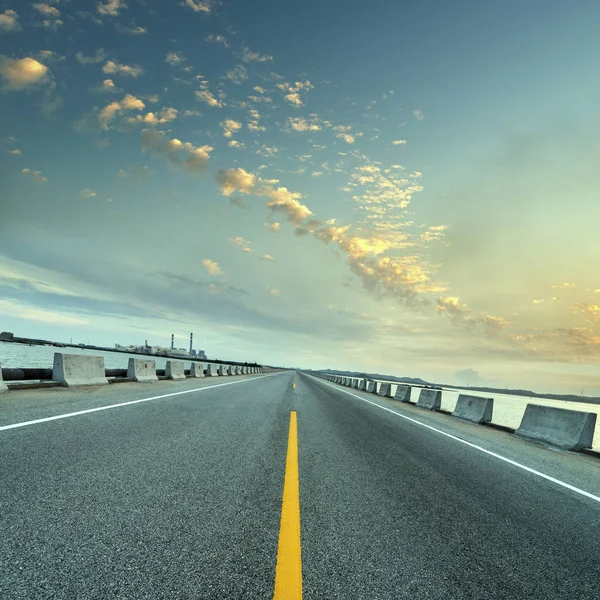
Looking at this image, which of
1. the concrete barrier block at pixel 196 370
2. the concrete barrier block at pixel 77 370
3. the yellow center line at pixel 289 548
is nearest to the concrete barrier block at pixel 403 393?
the concrete barrier block at pixel 196 370

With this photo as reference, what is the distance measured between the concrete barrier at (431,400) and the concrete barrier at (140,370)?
546 inches

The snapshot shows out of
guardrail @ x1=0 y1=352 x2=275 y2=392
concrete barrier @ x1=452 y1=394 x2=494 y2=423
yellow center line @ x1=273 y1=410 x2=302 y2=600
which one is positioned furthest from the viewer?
concrete barrier @ x1=452 y1=394 x2=494 y2=423

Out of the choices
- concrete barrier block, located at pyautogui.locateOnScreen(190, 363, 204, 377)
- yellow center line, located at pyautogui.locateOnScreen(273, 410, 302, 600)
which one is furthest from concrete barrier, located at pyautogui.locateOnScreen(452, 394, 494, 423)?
concrete barrier block, located at pyautogui.locateOnScreen(190, 363, 204, 377)

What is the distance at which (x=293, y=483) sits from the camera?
14.8 ft

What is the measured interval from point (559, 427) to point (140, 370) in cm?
1609

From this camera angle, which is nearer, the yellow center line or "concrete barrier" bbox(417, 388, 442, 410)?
the yellow center line

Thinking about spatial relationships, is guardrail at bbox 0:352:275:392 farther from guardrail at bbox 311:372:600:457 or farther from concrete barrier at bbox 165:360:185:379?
guardrail at bbox 311:372:600:457

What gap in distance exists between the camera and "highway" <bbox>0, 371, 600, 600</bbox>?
243 cm

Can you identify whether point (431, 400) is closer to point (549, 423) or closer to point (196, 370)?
point (549, 423)

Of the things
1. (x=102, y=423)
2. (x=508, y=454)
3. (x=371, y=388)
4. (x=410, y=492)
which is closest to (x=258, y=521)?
(x=410, y=492)

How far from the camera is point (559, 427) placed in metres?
10.6

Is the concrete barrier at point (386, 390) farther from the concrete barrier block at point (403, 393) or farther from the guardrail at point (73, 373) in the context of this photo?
the guardrail at point (73, 373)

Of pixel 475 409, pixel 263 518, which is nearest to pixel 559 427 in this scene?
pixel 475 409

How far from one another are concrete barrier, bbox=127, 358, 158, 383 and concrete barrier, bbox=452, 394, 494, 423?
1380 centimetres
